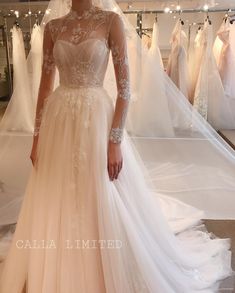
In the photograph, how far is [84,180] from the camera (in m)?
1.22

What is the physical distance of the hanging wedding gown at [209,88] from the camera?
289 centimetres

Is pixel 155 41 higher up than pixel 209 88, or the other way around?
pixel 155 41

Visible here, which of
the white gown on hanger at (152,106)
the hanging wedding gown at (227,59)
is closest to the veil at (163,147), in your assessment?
the white gown on hanger at (152,106)

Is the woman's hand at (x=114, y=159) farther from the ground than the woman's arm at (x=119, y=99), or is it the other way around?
the woman's arm at (x=119, y=99)

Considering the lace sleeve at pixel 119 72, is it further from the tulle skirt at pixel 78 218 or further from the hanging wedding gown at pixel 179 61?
the hanging wedding gown at pixel 179 61

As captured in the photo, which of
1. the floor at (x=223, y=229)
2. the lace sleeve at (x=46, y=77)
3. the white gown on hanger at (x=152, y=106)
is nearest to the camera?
the lace sleeve at (x=46, y=77)

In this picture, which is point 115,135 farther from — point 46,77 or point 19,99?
point 19,99

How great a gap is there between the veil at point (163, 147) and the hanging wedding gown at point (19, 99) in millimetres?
19

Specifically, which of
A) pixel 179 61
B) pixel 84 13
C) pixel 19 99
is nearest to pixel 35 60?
pixel 19 99

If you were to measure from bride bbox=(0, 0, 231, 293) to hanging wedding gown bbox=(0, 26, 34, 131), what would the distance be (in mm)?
1116

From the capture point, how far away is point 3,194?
241 centimetres

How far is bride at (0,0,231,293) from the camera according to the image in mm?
1193

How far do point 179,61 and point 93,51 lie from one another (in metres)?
2.02

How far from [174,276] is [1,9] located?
2.56 meters
